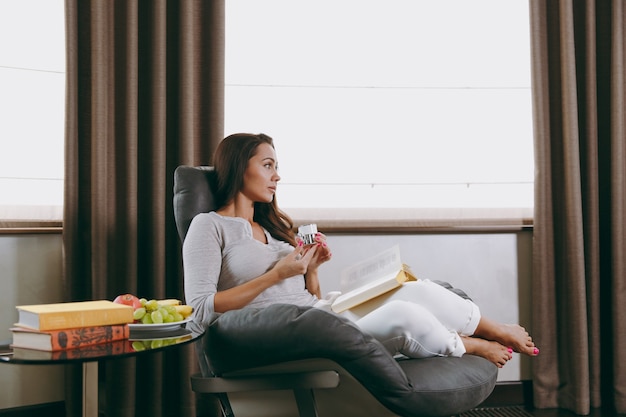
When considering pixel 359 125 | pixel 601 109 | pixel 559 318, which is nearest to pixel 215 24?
pixel 359 125

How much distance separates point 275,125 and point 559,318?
1509 millimetres

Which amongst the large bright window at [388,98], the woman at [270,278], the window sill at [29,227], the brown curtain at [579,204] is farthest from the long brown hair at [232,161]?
the brown curtain at [579,204]

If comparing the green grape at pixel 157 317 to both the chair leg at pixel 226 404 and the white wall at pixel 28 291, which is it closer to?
the chair leg at pixel 226 404

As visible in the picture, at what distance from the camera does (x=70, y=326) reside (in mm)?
1400

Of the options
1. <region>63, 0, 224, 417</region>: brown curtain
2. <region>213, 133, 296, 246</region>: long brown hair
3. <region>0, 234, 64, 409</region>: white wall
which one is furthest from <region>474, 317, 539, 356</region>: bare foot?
<region>0, 234, 64, 409</region>: white wall

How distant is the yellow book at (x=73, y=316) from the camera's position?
138 centimetres

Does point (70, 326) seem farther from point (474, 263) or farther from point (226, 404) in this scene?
point (474, 263)

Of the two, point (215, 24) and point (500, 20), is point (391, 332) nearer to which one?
point (215, 24)

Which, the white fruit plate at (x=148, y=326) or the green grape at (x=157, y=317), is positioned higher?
the green grape at (x=157, y=317)

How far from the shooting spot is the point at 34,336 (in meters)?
1.39

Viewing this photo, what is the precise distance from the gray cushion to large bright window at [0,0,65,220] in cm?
128

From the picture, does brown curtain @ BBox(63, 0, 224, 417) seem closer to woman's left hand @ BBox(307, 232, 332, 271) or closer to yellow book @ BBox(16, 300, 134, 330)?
woman's left hand @ BBox(307, 232, 332, 271)

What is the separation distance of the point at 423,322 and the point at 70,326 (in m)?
0.84

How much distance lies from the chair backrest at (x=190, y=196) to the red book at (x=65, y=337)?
68 centimetres
